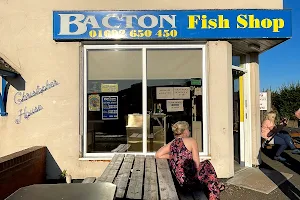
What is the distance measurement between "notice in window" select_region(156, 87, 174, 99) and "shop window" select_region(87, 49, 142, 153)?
365 millimetres

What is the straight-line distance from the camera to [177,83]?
18.6 feet

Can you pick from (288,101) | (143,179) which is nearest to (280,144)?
(143,179)

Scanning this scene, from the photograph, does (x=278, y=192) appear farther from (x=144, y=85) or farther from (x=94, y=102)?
(x=94, y=102)

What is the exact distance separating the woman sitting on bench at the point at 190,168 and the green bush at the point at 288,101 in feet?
61.0

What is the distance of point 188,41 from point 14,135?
3780 millimetres

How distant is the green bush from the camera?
1998 cm

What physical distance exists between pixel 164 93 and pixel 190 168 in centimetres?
232

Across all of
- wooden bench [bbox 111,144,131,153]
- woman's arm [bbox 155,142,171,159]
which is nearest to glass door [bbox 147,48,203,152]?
wooden bench [bbox 111,144,131,153]

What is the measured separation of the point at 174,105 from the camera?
224 inches

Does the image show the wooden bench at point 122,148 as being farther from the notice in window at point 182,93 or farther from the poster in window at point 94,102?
the notice in window at point 182,93

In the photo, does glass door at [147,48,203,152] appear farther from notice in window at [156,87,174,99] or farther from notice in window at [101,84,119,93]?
notice in window at [101,84,119,93]

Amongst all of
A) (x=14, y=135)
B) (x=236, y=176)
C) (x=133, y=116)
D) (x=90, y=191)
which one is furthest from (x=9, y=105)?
(x=236, y=176)

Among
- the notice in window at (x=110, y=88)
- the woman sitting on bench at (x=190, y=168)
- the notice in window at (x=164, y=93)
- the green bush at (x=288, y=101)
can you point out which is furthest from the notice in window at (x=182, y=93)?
the green bush at (x=288, y=101)

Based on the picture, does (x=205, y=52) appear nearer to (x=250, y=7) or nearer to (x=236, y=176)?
(x=250, y=7)
